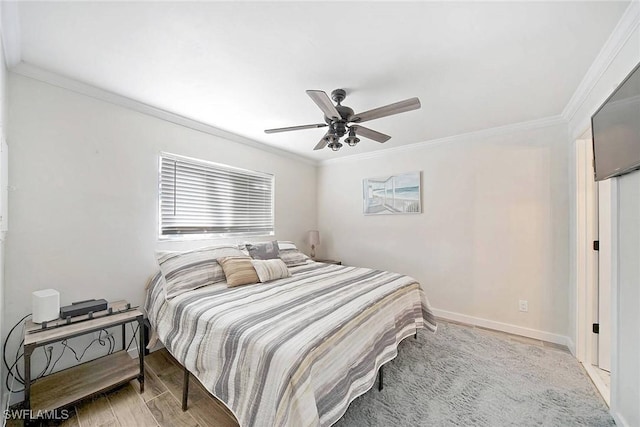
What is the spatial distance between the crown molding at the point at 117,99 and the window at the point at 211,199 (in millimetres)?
382

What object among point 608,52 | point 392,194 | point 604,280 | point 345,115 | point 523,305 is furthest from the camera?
point 392,194

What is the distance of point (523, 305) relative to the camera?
293cm

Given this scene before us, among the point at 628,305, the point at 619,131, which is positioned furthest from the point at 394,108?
the point at 628,305

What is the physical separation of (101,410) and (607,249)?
164 inches

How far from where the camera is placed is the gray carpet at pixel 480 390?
1673 mm

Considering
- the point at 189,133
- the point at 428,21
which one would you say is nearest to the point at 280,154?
the point at 189,133

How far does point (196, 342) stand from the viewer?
166cm

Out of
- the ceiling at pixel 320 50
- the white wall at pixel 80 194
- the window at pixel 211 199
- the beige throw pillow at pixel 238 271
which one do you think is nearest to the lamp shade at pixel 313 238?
the window at pixel 211 199

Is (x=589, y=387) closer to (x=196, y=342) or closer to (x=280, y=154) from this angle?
(x=196, y=342)

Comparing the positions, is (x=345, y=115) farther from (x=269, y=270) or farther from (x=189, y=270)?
(x=189, y=270)

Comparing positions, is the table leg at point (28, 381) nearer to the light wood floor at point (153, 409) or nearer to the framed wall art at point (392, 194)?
the light wood floor at point (153, 409)

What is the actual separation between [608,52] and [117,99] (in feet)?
12.4

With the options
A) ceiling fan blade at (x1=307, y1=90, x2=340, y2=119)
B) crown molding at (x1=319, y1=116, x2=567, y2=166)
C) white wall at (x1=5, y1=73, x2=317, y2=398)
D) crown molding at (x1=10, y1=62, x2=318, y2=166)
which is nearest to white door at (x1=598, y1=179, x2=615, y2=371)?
crown molding at (x1=319, y1=116, x2=567, y2=166)

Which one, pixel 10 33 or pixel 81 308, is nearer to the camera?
pixel 10 33
